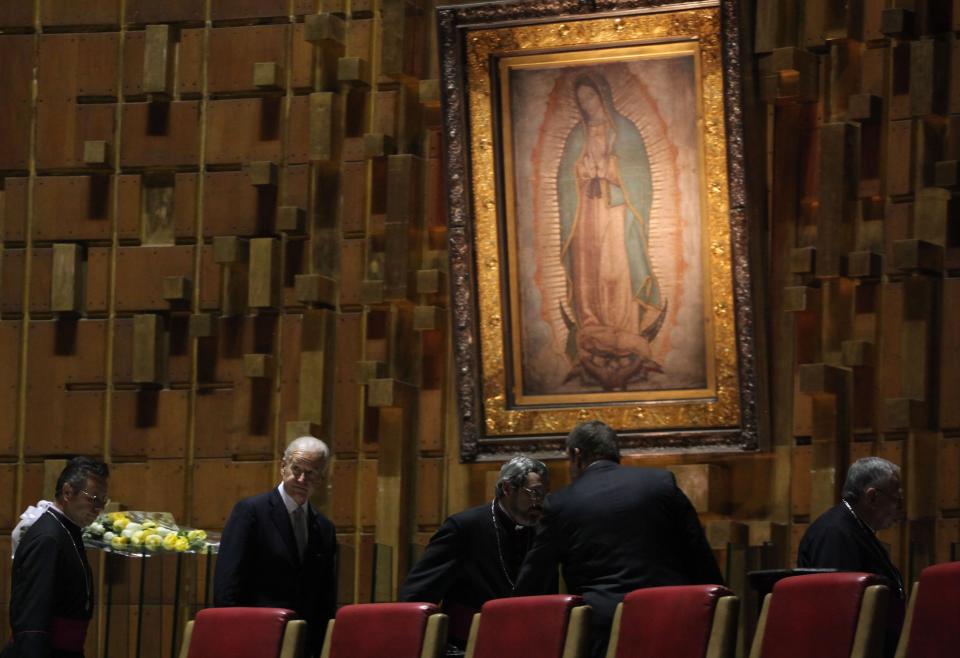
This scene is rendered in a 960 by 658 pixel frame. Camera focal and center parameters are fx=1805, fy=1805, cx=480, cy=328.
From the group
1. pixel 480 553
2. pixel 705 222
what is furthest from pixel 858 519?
pixel 705 222

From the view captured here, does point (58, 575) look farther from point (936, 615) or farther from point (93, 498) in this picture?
point (936, 615)

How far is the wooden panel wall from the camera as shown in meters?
6.55

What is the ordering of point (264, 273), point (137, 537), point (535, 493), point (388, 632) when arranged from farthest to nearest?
1. point (264, 273)
2. point (137, 537)
3. point (535, 493)
4. point (388, 632)

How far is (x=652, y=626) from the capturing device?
13.6 feet

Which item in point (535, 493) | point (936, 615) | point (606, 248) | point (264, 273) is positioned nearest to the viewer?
point (936, 615)

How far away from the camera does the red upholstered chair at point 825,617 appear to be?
3865 millimetres

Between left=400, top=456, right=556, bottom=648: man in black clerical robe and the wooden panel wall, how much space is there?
1493 millimetres

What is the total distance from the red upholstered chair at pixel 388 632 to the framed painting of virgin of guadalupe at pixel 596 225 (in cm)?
247

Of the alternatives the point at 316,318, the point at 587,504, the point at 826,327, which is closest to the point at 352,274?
the point at 316,318

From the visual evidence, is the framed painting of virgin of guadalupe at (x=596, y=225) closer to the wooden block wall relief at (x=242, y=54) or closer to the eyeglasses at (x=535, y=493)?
the wooden block wall relief at (x=242, y=54)

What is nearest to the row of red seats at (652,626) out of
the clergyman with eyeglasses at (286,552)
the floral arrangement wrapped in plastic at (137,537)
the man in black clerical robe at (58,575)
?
the clergyman with eyeglasses at (286,552)

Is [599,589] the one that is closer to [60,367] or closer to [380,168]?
[380,168]

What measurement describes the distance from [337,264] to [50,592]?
2484 millimetres

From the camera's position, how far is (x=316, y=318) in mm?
7184
